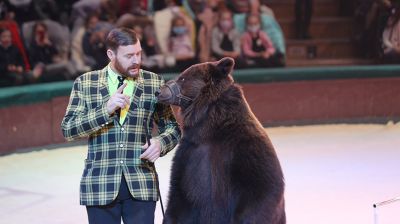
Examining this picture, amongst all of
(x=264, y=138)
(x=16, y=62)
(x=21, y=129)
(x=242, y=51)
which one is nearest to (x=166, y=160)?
(x=21, y=129)

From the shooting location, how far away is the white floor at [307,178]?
4746 mm

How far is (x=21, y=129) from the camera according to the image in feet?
23.0

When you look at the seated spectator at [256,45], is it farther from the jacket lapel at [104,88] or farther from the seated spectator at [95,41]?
the jacket lapel at [104,88]

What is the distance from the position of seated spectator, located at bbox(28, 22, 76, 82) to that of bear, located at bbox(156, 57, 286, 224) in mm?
5387

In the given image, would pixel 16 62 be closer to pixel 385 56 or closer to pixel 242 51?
pixel 242 51

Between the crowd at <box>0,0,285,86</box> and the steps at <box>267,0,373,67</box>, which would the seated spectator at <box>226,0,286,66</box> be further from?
the steps at <box>267,0,373,67</box>

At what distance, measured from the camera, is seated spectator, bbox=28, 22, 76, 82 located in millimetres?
7562

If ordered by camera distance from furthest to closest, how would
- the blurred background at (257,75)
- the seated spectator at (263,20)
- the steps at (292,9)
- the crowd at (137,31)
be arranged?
the steps at (292,9), the seated spectator at (263,20), the crowd at (137,31), the blurred background at (257,75)

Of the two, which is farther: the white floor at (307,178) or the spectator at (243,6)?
the spectator at (243,6)

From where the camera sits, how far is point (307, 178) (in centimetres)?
576

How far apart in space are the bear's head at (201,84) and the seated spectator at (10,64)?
5186mm

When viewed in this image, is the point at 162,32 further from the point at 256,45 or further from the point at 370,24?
the point at 370,24

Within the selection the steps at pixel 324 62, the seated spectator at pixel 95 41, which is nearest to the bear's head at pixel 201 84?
the seated spectator at pixel 95 41

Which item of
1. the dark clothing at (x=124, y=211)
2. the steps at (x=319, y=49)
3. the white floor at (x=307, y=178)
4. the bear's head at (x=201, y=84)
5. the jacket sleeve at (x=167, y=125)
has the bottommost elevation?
the white floor at (x=307, y=178)
